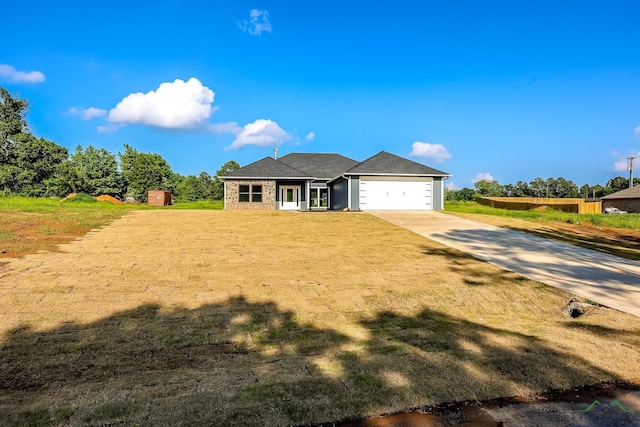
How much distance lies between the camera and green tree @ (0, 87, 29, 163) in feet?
140

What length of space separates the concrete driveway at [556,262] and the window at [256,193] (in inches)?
564

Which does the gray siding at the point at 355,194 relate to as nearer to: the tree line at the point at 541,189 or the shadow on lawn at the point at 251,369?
the shadow on lawn at the point at 251,369

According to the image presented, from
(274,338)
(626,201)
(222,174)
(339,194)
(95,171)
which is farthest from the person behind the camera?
(222,174)

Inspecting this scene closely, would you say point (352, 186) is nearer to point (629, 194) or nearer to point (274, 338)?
point (274, 338)

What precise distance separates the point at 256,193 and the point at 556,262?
789 inches

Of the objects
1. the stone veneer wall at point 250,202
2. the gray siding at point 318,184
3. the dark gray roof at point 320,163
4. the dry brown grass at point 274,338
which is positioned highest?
the dark gray roof at point 320,163

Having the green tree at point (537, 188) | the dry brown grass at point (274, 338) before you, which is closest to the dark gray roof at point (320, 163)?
the dry brown grass at point (274, 338)

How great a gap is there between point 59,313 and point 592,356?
6268 mm

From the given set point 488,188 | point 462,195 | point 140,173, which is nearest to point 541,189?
point 488,188

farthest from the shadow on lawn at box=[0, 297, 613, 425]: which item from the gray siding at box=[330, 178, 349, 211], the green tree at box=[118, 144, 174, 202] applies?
the green tree at box=[118, 144, 174, 202]

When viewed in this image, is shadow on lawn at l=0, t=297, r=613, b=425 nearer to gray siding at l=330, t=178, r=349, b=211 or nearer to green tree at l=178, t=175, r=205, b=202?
gray siding at l=330, t=178, r=349, b=211

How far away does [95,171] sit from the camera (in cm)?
4738

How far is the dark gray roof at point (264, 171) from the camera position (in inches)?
994

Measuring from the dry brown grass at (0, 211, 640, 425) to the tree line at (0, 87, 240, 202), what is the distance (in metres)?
35.5
